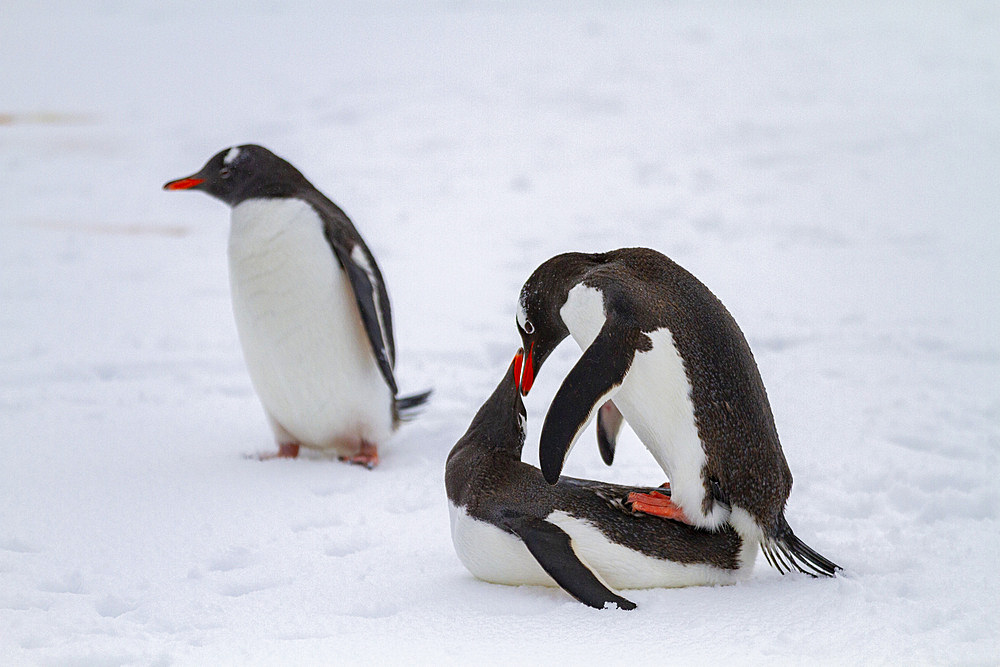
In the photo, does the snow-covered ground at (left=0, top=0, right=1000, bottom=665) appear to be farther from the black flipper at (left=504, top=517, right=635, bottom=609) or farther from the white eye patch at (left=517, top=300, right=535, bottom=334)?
the white eye patch at (left=517, top=300, right=535, bottom=334)

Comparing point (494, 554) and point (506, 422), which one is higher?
point (506, 422)

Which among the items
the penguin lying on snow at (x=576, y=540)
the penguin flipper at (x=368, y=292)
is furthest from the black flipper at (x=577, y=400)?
the penguin flipper at (x=368, y=292)

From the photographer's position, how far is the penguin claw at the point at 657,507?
205 centimetres

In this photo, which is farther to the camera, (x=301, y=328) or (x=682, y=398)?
(x=301, y=328)

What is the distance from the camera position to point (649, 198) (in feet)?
20.7

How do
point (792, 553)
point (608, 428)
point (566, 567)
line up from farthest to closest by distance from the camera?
point (608, 428), point (792, 553), point (566, 567)

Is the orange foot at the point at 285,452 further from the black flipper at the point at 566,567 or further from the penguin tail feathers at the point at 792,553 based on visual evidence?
the penguin tail feathers at the point at 792,553

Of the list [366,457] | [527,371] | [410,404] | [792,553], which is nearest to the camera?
[792,553]

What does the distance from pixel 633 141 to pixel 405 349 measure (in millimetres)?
3522

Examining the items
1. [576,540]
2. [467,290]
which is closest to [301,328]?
[576,540]

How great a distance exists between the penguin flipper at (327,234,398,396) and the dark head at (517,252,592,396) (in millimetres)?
970

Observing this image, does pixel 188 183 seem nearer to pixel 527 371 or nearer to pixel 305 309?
pixel 305 309

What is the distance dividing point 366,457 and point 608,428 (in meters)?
1.02

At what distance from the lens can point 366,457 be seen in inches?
128
